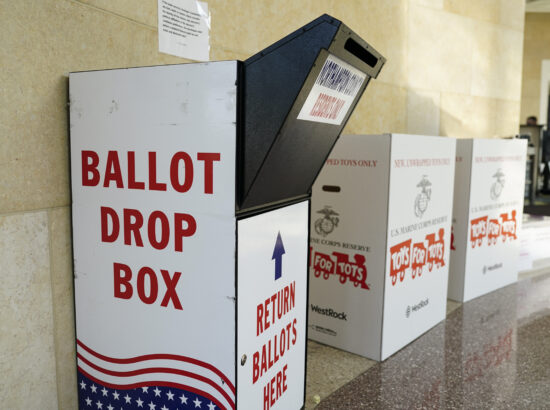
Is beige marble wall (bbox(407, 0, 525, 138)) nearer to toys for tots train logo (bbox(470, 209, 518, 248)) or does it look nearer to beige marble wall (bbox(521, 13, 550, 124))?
toys for tots train logo (bbox(470, 209, 518, 248))

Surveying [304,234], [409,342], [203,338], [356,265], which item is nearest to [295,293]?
[304,234]

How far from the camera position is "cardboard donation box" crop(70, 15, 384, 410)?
0.86 meters

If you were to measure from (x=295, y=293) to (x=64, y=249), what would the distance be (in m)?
0.56

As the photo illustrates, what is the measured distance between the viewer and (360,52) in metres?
0.94

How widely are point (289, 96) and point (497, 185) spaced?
1.79 m

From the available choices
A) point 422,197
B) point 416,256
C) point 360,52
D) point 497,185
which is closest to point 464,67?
point 497,185

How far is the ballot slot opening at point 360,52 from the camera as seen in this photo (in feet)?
2.84

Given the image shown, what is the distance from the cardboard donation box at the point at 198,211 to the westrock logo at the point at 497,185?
143 cm

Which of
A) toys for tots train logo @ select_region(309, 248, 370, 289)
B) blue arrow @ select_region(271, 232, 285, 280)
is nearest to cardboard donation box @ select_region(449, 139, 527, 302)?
toys for tots train logo @ select_region(309, 248, 370, 289)

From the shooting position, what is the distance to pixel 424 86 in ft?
9.05

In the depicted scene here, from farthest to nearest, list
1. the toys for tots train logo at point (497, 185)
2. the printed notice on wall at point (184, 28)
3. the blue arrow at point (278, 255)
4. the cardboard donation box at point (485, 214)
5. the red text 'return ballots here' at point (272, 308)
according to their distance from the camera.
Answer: the toys for tots train logo at point (497, 185) → the cardboard donation box at point (485, 214) → the printed notice on wall at point (184, 28) → the blue arrow at point (278, 255) → the red text 'return ballots here' at point (272, 308)

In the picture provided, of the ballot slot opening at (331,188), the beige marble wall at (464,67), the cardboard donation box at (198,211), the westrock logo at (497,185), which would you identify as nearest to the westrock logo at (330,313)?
the ballot slot opening at (331,188)

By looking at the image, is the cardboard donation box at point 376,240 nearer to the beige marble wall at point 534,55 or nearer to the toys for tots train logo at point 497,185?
the toys for tots train logo at point 497,185

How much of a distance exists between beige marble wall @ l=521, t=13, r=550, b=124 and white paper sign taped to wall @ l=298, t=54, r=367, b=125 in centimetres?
819
